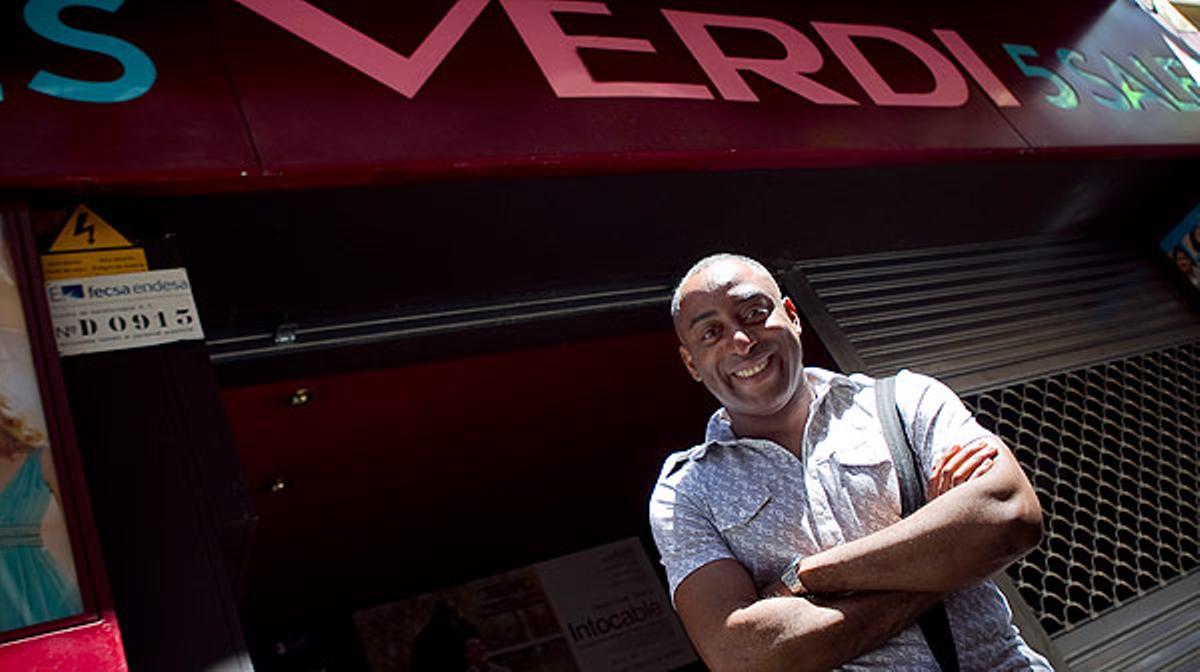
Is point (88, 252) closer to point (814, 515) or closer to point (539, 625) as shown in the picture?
point (814, 515)

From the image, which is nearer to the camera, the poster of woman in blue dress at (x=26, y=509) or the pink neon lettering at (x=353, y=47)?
the poster of woman in blue dress at (x=26, y=509)

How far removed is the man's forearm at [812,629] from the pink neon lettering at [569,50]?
1.97 meters

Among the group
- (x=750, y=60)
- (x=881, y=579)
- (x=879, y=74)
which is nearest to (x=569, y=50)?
(x=750, y=60)

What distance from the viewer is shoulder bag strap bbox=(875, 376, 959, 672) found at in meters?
2.03

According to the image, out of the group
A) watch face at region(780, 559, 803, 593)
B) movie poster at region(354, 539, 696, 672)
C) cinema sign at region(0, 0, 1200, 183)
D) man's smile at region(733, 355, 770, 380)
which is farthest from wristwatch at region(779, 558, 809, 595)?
movie poster at region(354, 539, 696, 672)

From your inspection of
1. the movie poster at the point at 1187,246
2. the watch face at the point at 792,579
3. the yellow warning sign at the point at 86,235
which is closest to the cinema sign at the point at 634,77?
the yellow warning sign at the point at 86,235

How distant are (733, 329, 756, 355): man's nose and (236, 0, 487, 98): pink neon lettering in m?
1.37

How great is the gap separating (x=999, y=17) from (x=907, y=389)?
3144 mm

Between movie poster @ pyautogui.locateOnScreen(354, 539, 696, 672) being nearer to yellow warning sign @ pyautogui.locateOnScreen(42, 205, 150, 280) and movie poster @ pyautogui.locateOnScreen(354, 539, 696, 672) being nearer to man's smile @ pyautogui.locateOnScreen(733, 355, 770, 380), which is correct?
yellow warning sign @ pyautogui.locateOnScreen(42, 205, 150, 280)

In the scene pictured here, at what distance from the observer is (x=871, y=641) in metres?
1.98

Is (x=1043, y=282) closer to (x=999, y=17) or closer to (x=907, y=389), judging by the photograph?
(x=999, y=17)

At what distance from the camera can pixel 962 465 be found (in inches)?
82.0

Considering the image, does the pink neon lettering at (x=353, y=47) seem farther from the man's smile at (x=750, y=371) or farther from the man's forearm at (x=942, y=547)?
the man's forearm at (x=942, y=547)

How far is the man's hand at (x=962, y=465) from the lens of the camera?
2.07 meters
